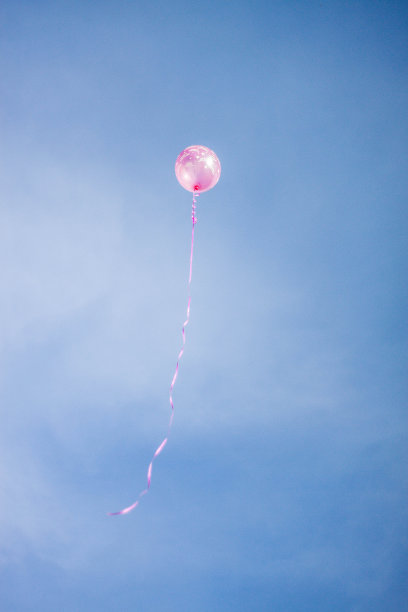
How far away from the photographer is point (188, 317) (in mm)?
7316

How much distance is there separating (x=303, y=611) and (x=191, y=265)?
677cm

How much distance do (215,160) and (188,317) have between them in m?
2.91

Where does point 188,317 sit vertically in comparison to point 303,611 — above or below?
above

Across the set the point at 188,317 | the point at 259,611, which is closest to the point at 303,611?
the point at 259,611

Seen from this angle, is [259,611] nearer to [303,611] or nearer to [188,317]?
[303,611]

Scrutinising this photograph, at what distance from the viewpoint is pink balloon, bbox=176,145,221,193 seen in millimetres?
4902

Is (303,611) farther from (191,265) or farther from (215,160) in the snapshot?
(215,160)

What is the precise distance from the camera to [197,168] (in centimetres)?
489

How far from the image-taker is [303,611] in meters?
8.48

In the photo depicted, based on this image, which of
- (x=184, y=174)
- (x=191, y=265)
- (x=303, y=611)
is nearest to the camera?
(x=184, y=174)

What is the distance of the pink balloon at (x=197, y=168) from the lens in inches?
193

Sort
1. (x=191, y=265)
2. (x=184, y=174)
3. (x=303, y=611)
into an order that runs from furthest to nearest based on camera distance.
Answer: (x=303, y=611)
(x=191, y=265)
(x=184, y=174)

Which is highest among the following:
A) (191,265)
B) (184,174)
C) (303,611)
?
(191,265)

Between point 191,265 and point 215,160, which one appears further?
point 191,265
